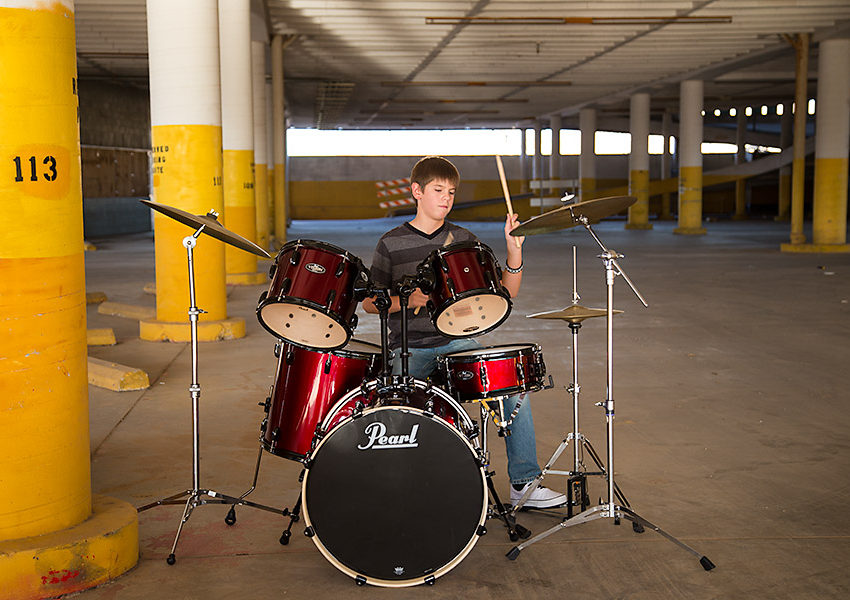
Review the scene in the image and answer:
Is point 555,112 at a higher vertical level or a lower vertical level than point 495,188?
higher

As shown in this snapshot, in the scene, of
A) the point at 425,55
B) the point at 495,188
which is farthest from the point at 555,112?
the point at 425,55

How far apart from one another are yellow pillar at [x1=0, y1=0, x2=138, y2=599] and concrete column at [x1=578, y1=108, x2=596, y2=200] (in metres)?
31.3

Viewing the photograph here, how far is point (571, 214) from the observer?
11.8ft

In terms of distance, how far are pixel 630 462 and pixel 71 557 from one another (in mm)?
2796

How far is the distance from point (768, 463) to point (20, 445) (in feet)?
11.6

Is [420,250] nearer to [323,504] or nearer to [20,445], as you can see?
[323,504]

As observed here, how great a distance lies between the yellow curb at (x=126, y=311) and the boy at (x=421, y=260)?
6.46m

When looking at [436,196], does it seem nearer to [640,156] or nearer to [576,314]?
[576,314]

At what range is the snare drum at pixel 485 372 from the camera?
143 inches

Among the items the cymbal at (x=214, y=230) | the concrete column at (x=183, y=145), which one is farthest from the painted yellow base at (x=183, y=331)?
the cymbal at (x=214, y=230)

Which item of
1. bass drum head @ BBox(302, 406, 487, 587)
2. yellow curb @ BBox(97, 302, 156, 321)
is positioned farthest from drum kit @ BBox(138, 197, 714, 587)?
yellow curb @ BBox(97, 302, 156, 321)

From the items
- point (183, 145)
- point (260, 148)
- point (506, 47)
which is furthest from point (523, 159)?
point (183, 145)

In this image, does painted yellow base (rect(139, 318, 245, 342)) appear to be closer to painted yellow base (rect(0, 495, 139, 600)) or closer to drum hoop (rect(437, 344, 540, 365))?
painted yellow base (rect(0, 495, 139, 600))

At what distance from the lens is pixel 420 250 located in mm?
4082
